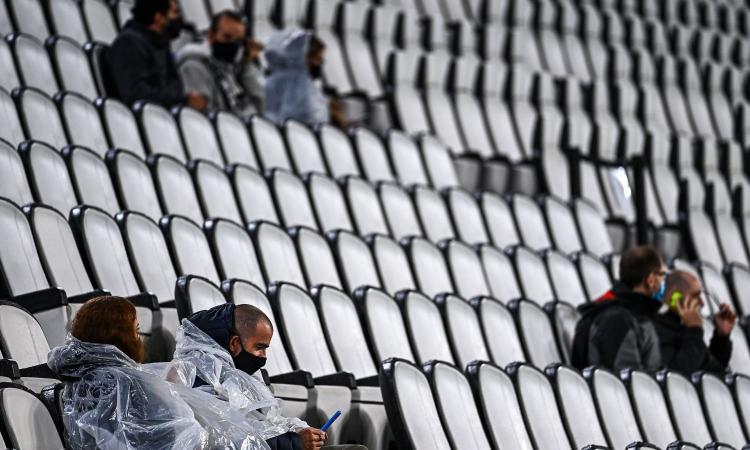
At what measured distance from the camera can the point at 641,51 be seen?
23.4 feet

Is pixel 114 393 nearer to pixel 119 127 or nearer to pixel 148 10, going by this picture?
pixel 119 127

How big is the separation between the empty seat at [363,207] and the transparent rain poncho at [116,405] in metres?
1.97

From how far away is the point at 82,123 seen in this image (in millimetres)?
3953

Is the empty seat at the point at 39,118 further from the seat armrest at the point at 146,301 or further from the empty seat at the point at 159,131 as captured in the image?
the seat armrest at the point at 146,301

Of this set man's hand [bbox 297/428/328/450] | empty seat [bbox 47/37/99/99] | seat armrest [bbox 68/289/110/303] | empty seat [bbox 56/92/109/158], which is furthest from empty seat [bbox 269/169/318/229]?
man's hand [bbox 297/428/328/450]

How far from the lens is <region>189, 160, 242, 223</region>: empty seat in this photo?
12.7 ft

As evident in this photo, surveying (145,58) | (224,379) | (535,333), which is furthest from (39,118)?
(224,379)

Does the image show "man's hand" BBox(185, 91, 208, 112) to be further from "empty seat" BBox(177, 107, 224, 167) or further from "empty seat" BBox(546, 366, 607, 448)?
"empty seat" BBox(546, 366, 607, 448)

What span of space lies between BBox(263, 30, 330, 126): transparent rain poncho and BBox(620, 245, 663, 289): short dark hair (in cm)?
155

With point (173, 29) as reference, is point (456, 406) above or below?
below

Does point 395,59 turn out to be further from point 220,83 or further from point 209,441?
point 209,441

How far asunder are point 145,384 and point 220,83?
2.53 m

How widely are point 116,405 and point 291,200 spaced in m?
1.89

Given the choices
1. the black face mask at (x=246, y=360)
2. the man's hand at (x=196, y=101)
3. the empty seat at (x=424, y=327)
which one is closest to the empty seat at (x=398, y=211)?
the man's hand at (x=196, y=101)
